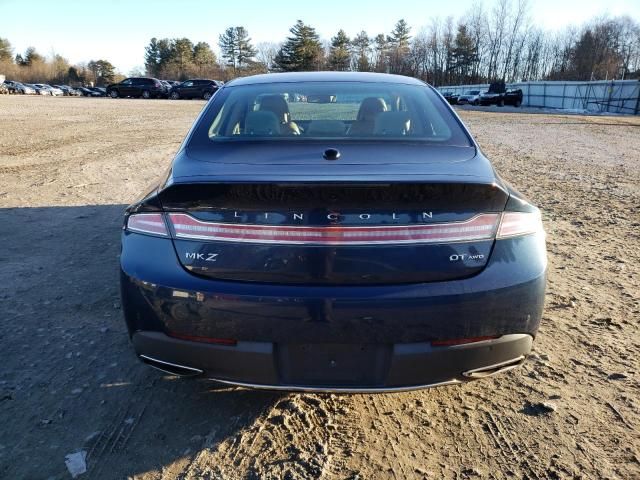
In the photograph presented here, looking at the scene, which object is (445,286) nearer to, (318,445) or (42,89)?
(318,445)

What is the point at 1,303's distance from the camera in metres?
3.46

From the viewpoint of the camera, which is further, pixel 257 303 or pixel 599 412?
pixel 599 412

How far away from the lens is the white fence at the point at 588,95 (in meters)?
33.7

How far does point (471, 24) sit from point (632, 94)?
194 feet

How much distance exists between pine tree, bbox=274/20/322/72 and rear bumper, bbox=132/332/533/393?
81.9 m

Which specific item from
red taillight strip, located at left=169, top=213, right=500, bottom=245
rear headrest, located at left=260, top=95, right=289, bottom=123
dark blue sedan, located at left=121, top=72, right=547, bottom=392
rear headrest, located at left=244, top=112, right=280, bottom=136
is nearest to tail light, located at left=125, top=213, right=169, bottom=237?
dark blue sedan, located at left=121, top=72, right=547, bottom=392

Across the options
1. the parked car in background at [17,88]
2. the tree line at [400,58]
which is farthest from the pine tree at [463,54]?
the parked car in background at [17,88]

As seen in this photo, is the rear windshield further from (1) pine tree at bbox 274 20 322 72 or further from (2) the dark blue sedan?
(1) pine tree at bbox 274 20 322 72

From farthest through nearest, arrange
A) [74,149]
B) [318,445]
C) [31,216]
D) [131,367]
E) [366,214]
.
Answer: [74,149] < [31,216] < [131,367] < [318,445] < [366,214]

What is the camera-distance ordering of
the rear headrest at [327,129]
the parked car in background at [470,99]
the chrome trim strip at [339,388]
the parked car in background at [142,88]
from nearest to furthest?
the chrome trim strip at [339,388] < the rear headrest at [327,129] < the parked car in background at [142,88] < the parked car in background at [470,99]

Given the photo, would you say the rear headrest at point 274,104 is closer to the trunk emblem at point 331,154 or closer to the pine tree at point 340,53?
the trunk emblem at point 331,154

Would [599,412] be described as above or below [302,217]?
below

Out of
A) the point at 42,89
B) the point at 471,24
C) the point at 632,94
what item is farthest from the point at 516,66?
the point at 42,89

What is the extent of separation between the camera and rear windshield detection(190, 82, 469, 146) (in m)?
2.51
